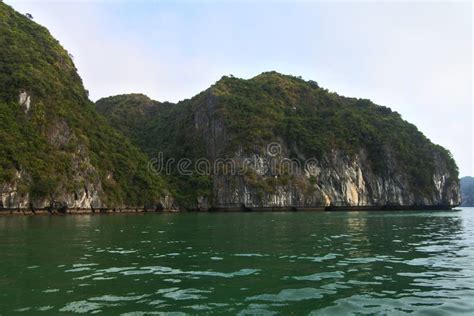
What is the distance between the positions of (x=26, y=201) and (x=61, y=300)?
67.3 m

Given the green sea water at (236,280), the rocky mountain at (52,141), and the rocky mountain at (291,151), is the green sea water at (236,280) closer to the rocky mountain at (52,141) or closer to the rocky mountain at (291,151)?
the rocky mountain at (52,141)

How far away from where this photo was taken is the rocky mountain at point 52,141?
236ft

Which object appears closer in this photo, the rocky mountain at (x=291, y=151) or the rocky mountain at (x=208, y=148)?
the rocky mountain at (x=208, y=148)

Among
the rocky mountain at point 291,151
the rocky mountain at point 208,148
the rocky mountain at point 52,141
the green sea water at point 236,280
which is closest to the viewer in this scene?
the green sea water at point 236,280

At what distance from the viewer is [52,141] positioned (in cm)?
8375

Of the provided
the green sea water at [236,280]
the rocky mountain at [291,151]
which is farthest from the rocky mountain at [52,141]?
the green sea water at [236,280]

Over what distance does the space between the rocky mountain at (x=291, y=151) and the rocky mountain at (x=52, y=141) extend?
58.7 feet

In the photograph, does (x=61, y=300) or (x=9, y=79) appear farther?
(x=9, y=79)

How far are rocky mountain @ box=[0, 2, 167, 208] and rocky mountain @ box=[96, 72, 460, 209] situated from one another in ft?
58.7

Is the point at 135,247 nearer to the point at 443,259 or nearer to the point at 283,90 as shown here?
the point at 443,259

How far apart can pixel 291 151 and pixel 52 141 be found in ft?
229

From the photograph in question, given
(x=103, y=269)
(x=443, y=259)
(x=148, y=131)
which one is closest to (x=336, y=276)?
(x=443, y=259)

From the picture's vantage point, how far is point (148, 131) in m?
160

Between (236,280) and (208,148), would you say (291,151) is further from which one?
(236,280)
